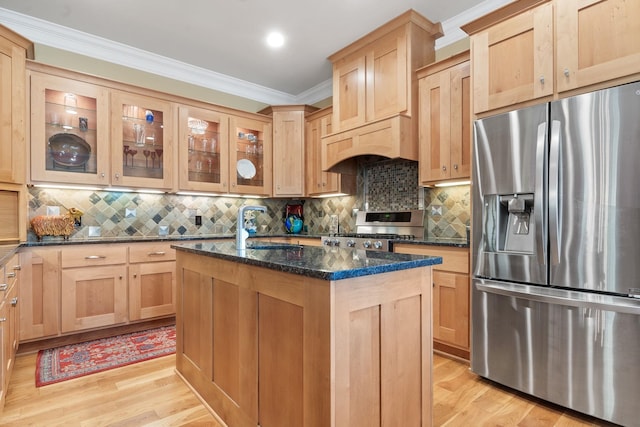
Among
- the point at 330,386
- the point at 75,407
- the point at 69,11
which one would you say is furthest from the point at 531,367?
the point at 69,11

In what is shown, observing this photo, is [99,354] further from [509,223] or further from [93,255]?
[509,223]

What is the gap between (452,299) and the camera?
2.69m

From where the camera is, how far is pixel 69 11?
118 inches

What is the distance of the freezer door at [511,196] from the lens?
202 centimetres

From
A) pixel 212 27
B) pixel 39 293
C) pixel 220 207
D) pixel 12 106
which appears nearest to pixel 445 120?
pixel 212 27

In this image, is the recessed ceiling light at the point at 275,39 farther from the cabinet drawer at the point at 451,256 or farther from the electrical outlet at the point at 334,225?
the cabinet drawer at the point at 451,256

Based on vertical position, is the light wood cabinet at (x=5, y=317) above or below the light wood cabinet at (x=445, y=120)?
below

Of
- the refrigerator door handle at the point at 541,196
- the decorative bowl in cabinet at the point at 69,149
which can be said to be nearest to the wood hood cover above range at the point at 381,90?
the refrigerator door handle at the point at 541,196

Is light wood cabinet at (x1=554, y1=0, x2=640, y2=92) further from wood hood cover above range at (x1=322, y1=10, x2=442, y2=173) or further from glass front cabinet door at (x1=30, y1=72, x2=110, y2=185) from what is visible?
glass front cabinet door at (x1=30, y1=72, x2=110, y2=185)

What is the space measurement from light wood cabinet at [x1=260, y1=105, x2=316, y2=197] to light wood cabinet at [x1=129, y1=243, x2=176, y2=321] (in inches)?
64.7

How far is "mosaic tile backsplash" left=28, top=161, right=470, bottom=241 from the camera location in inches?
130

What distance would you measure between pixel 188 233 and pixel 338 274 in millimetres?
3479

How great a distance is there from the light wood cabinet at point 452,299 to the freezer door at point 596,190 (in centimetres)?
70

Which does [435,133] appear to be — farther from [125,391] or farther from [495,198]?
[125,391]
